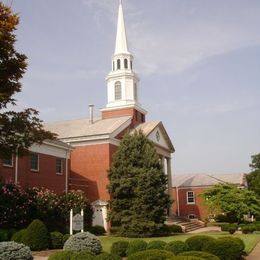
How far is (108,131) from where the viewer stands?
42312 millimetres

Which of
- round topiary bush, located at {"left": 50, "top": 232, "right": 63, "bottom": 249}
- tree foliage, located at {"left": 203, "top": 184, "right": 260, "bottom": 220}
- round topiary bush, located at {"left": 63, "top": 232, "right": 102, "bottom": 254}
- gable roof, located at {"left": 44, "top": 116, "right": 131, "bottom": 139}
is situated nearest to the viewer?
round topiary bush, located at {"left": 63, "top": 232, "right": 102, "bottom": 254}

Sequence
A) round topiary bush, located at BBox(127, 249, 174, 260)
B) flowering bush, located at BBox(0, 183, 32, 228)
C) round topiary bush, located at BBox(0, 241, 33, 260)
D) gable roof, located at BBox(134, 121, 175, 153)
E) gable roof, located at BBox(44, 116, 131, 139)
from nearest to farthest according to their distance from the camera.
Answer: round topiary bush, located at BBox(0, 241, 33, 260)
round topiary bush, located at BBox(127, 249, 174, 260)
flowering bush, located at BBox(0, 183, 32, 228)
gable roof, located at BBox(44, 116, 131, 139)
gable roof, located at BBox(134, 121, 175, 153)

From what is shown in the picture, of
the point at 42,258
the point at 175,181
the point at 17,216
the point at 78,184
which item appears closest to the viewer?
the point at 42,258

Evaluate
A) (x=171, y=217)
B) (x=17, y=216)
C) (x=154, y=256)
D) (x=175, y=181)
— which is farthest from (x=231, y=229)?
(x=175, y=181)

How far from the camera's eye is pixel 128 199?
116 feet

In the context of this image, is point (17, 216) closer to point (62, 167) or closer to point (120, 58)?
point (62, 167)

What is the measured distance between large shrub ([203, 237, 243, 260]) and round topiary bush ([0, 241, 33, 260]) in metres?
7.65

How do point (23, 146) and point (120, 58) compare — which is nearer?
point (23, 146)

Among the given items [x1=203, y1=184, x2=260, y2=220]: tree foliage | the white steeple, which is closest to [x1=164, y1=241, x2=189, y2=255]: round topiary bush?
[x1=203, y1=184, x2=260, y2=220]: tree foliage

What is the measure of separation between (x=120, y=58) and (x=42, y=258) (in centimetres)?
3310

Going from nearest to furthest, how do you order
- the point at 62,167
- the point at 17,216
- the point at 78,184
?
the point at 17,216 → the point at 62,167 → the point at 78,184

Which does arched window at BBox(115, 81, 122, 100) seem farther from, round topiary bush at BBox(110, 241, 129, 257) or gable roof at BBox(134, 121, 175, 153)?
round topiary bush at BBox(110, 241, 129, 257)

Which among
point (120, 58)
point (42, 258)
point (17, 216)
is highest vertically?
point (120, 58)

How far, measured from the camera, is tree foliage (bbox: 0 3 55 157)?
50.5 feet
